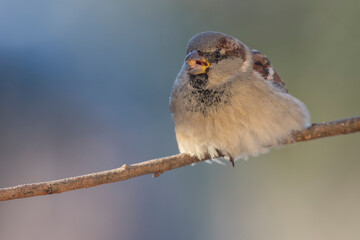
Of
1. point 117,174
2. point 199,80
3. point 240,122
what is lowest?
point 117,174

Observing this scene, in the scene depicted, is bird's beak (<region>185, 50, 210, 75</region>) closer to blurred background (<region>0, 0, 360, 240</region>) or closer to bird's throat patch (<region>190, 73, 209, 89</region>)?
bird's throat patch (<region>190, 73, 209, 89</region>)

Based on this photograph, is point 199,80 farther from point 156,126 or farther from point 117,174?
point 156,126

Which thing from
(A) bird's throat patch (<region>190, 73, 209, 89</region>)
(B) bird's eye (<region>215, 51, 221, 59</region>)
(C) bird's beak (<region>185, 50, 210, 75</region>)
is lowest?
(A) bird's throat patch (<region>190, 73, 209, 89</region>)

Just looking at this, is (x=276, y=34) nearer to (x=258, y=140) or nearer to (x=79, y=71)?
(x=258, y=140)

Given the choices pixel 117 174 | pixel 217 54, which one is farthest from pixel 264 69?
pixel 117 174

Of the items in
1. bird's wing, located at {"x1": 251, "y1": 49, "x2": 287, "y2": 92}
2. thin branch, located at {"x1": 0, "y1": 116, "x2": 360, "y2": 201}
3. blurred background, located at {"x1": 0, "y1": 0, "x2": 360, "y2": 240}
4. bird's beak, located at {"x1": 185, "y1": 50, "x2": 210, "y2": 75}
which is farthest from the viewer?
blurred background, located at {"x1": 0, "y1": 0, "x2": 360, "y2": 240}

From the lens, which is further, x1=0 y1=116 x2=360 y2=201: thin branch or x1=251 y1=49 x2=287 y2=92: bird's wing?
x1=251 y1=49 x2=287 y2=92: bird's wing

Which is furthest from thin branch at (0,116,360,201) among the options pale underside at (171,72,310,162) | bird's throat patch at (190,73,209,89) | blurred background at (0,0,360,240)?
blurred background at (0,0,360,240)

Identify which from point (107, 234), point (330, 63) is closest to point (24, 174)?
point (107, 234)
